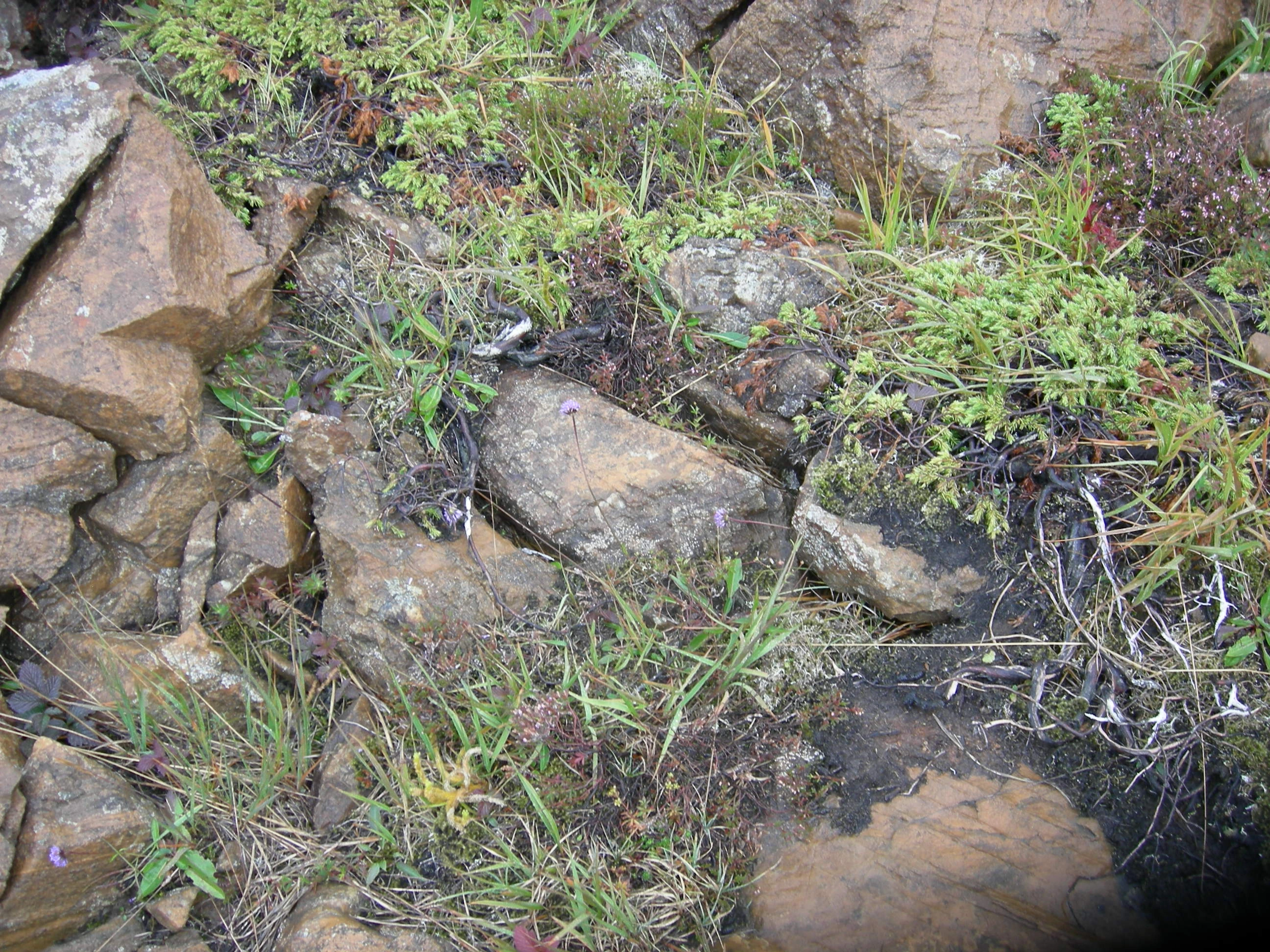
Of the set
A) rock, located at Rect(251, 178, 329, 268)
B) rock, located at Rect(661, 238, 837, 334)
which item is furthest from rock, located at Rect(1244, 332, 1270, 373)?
rock, located at Rect(251, 178, 329, 268)

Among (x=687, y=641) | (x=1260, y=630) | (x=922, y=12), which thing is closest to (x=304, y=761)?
(x=687, y=641)

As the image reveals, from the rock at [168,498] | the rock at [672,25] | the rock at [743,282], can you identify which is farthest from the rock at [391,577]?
the rock at [672,25]

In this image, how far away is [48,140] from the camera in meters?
3.10

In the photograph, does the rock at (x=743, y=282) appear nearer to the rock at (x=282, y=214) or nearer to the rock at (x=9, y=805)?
the rock at (x=282, y=214)

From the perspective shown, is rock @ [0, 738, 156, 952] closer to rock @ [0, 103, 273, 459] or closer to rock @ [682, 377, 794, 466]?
rock @ [0, 103, 273, 459]

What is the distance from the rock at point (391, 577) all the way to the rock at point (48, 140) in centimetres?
141

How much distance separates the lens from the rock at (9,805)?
259 cm

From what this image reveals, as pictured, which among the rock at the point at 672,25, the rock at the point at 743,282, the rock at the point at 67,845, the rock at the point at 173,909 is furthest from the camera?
the rock at the point at 672,25

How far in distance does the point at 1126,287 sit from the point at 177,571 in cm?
415

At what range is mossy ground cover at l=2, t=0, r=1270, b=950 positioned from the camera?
2811 millimetres

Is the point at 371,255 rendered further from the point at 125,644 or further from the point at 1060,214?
the point at 1060,214

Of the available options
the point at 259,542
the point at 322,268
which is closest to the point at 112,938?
the point at 259,542

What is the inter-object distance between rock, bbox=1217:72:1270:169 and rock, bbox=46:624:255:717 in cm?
500

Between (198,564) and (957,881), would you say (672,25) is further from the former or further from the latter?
(957,881)
